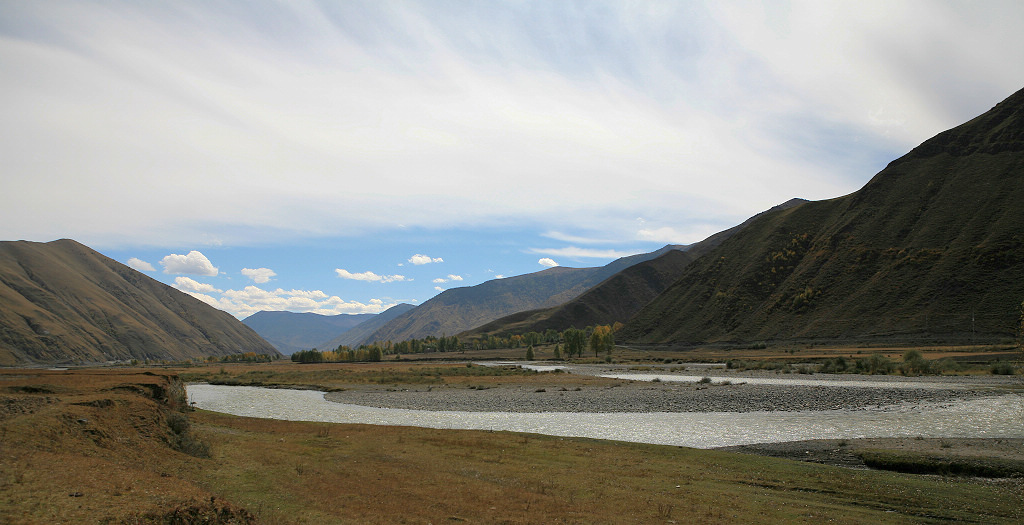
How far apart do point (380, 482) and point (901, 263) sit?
157083mm

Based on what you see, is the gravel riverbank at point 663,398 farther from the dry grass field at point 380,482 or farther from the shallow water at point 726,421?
the dry grass field at point 380,482

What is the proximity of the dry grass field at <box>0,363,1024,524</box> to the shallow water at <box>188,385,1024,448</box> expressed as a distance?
25.3 ft

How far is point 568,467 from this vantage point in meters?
21.7

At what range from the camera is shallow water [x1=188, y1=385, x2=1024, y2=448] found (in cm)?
3111

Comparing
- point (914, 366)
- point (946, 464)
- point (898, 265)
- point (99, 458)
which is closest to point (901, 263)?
point (898, 265)

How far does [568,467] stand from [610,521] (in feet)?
25.1

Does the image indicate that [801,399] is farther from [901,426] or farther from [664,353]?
[664,353]

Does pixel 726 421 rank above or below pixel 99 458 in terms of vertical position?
below

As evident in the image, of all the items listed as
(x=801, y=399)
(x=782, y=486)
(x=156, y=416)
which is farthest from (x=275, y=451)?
(x=801, y=399)

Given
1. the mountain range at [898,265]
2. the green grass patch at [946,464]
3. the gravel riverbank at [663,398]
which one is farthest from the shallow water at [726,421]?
the mountain range at [898,265]

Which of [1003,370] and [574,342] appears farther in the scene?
[574,342]

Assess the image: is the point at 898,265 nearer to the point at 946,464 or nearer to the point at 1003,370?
the point at 1003,370

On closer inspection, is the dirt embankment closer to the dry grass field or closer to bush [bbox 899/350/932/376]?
the dry grass field

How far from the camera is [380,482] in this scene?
18.1m
